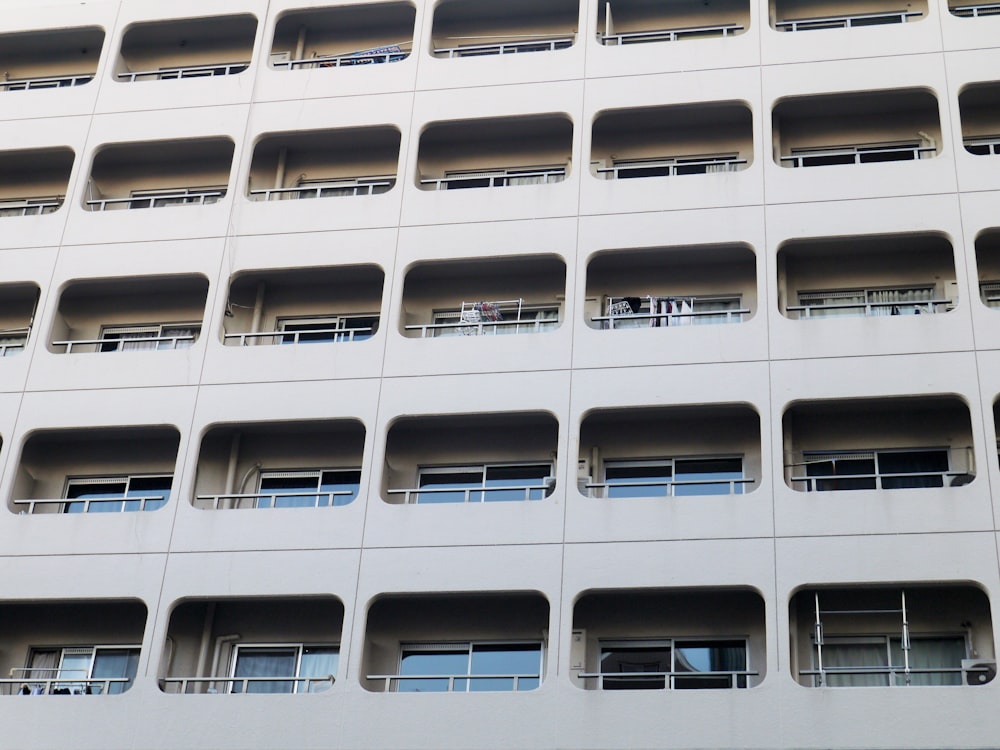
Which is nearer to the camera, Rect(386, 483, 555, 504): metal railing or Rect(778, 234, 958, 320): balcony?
Rect(386, 483, 555, 504): metal railing

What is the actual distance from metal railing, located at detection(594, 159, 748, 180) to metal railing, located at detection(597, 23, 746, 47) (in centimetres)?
248

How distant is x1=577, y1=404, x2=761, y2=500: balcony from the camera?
2161cm

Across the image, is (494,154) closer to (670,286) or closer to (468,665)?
(670,286)

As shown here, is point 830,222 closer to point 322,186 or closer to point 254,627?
point 322,186

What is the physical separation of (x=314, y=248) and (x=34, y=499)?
6.26m

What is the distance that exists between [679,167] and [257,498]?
9344mm

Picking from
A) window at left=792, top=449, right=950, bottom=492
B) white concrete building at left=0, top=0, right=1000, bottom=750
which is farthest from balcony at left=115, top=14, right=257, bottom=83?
window at left=792, top=449, right=950, bottom=492

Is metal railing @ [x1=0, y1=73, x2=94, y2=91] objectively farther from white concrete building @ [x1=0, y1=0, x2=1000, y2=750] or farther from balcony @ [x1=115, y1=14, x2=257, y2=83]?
white concrete building @ [x1=0, y1=0, x2=1000, y2=750]

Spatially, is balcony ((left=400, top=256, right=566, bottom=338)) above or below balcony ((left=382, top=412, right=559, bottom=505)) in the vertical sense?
above

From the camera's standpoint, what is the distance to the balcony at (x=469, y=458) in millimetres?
22219

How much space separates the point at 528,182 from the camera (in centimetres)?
2528

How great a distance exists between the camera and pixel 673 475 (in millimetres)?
21906

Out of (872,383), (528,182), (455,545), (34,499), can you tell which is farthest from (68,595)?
(872,383)

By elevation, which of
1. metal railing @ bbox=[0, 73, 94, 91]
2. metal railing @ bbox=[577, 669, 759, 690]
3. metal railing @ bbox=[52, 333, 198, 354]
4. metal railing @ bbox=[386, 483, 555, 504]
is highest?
metal railing @ bbox=[0, 73, 94, 91]
